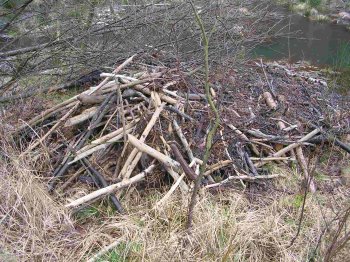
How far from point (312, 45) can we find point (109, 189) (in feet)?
40.2

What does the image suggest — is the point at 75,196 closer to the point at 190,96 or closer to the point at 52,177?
the point at 52,177

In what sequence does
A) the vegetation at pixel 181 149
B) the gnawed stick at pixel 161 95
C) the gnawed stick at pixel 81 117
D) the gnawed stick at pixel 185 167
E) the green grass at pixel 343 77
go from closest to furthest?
the vegetation at pixel 181 149 → the gnawed stick at pixel 185 167 → the gnawed stick at pixel 81 117 → the gnawed stick at pixel 161 95 → the green grass at pixel 343 77

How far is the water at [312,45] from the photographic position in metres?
11.6

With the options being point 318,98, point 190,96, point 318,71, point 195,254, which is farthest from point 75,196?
point 318,71

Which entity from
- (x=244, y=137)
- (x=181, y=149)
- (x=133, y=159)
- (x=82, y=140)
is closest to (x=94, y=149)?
(x=82, y=140)

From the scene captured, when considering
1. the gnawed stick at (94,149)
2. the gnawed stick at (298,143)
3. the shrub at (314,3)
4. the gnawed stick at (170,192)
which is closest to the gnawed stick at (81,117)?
the gnawed stick at (94,149)

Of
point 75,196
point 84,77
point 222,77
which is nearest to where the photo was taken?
point 75,196

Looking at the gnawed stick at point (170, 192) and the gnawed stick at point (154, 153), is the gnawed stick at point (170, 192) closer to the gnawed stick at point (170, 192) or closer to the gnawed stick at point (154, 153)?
the gnawed stick at point (170, 192)

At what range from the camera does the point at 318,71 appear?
10.0m

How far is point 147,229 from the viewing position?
9.96 ft

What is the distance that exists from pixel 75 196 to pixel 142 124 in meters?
0.89

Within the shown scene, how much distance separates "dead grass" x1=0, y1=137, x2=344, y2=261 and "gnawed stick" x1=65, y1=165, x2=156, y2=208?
4.0 inches

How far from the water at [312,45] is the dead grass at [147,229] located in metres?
6.60

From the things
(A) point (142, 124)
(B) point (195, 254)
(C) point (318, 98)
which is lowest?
(C) point (318, 98)
